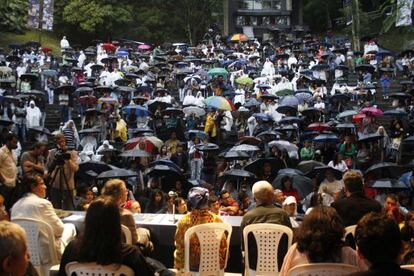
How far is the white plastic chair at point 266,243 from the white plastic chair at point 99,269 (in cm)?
191

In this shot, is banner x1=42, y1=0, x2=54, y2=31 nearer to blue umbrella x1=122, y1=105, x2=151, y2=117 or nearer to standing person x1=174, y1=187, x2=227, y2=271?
blue umbrella x1=122, y1=105, x2=151, y2=117

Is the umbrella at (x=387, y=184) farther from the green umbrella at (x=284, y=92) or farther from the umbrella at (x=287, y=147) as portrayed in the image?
the green umbrella at (x=284, y=92)

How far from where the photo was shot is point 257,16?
1796 inches

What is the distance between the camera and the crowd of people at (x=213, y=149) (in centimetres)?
442

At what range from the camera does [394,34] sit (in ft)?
145

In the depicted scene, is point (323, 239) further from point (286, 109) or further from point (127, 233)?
point (286, 109)

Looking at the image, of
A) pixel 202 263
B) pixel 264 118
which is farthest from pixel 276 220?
pixel 264 118

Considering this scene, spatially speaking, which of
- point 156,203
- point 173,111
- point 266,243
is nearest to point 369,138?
point 173,111

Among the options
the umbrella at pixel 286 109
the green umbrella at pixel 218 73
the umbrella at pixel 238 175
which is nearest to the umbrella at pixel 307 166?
the umbrella at pixel 238 175

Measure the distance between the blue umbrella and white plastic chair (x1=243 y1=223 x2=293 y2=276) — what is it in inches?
520

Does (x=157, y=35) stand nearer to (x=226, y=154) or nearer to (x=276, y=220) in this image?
(x=226, y=154)

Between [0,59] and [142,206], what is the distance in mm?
18335

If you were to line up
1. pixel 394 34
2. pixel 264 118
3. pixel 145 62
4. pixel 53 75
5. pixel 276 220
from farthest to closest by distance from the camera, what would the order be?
1. pixel 394 34
2. pixel 145 62
3. pixel 53 75
4. pixel 264 118
5. pixel 276 220

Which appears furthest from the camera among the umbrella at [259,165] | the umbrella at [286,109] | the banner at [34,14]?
the banner at [34,14]
